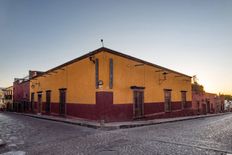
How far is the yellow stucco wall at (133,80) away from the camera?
1353 cm

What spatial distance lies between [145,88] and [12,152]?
38.4ft

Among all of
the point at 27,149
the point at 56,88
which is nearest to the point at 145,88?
the point at 56,88

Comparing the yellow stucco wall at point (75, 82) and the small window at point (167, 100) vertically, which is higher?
the yellow stucco wall at point (75, 82)

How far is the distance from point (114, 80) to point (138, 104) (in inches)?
127

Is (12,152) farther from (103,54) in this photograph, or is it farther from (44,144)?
(103,54)

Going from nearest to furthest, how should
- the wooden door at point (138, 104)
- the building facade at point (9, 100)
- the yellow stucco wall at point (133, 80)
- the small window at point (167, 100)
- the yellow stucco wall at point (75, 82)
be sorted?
the yellow stucco wall at point (133, 80)
the yellow stucco wall at point (75, 82)
the wooden door at point (138, 104)
the small window at point (167, 100)
the building facade at point (9, 100)

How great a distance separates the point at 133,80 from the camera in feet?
50.0

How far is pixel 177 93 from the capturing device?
2120 centimetres

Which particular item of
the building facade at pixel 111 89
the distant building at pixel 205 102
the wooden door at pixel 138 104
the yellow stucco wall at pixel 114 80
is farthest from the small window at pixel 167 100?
the distant building at pixel 205 102

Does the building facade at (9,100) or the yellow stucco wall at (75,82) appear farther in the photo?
the building facade at (9,100)

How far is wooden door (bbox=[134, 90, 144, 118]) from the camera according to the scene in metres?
15.0

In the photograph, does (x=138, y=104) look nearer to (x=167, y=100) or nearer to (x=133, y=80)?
(x=133, y=80)

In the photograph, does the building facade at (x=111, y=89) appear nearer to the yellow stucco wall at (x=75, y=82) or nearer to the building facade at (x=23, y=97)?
Result: the yellow stucco wall at (x=75, y=82)

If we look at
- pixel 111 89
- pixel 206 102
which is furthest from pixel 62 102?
pixel 206 102
